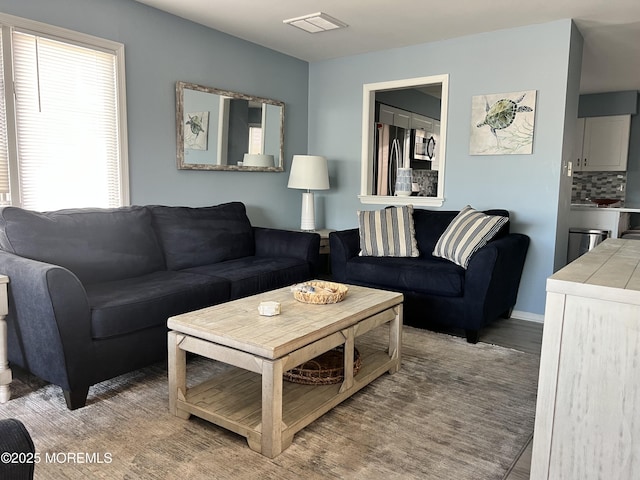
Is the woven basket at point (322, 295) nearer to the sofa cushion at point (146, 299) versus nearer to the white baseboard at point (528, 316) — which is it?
the sofa cushion at point (146, 299)

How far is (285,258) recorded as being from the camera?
3.80 metres

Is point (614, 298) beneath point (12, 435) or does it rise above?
above

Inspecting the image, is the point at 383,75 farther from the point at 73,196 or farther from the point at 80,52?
the point at 73,196

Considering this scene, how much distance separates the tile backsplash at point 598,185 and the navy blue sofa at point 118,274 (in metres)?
5.16

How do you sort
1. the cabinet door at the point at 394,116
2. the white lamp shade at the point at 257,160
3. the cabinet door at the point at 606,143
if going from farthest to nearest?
1. the cabinet door at the point at 606,143
2. the cabinet door at the point at 394,116
3. the white lamp shade at the point at 257,160

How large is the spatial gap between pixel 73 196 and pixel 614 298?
10.5 ft

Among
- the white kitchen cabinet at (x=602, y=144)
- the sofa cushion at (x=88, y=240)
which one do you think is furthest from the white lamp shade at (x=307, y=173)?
the white kitchen cabinet at (x=602, y=144)

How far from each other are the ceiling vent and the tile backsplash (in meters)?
4.86

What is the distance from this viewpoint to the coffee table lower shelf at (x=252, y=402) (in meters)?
1.93

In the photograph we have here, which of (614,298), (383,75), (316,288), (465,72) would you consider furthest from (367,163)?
(614,298)

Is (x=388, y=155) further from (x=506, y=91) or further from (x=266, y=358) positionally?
(x=266, y=358)

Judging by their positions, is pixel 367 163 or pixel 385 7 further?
pixel 367 163

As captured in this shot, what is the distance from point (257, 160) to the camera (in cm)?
459

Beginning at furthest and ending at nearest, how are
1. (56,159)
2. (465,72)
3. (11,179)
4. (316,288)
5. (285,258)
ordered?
(465,72) < (285,258) < (56,159) < (11,179) < (316,288)
